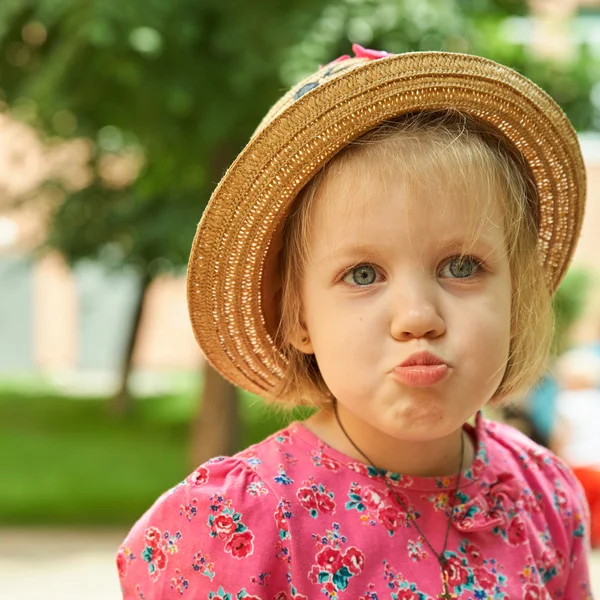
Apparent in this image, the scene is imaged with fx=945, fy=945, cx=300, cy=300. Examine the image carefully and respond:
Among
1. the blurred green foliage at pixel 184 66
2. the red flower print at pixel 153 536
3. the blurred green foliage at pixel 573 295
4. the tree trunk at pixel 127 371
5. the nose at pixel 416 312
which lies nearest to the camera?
the nose at pixel 416 312

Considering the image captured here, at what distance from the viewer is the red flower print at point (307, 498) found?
139 centimetres

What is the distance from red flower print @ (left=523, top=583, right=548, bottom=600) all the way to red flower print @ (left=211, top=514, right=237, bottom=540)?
47 cm

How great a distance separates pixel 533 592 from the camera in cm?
145

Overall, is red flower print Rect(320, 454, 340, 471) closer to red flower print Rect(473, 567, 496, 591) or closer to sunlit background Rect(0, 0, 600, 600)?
red flower print Rect(473, 567, 496, 591)

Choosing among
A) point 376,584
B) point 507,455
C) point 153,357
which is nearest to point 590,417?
point 507,455

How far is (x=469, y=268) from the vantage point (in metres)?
1.36

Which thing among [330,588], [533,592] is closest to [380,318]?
[330,588]

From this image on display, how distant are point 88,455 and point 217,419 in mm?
1828

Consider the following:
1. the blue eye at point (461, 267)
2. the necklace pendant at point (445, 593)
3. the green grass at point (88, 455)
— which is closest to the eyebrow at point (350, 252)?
the blue eye at point (461, 267)

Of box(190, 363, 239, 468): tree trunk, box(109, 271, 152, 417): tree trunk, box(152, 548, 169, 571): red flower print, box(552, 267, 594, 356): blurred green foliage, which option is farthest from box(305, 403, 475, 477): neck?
box(552, 267, 594, 356): blurred green foliage

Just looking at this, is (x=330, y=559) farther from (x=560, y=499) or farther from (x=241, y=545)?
(x=560, y=499)

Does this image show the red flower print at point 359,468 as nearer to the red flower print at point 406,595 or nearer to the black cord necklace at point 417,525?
the black cord necklace at point 417,525

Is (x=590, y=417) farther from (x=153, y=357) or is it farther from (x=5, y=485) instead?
(x=153, y=357)

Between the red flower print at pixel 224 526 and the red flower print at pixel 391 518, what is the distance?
8.9 inches
